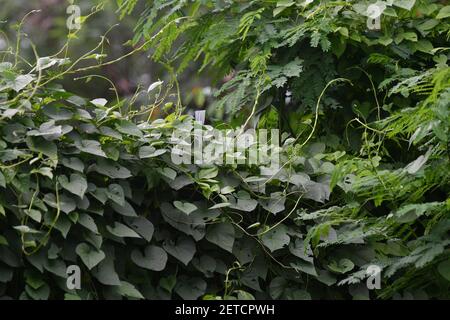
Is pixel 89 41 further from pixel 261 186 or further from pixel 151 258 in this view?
pixel 151 258

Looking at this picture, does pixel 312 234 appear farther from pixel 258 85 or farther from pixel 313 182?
pixel 258 85

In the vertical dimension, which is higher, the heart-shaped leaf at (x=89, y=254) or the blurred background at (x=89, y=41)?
the heart-shaped leaf at (x=89, y=254)

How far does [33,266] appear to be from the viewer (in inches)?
92.7

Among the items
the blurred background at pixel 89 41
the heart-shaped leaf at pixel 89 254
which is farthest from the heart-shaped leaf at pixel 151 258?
the blurred background at pixel 89 41

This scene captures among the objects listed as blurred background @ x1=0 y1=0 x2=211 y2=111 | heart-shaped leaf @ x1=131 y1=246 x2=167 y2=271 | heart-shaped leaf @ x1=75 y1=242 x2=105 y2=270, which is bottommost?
blurred background @ x1=0 y1=0 x2=211 y2=111

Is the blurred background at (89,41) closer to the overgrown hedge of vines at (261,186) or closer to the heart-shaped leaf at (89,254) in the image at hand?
the overgrown hedge of vines at (261,186)

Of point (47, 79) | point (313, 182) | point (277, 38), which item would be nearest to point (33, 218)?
point (47, 79)

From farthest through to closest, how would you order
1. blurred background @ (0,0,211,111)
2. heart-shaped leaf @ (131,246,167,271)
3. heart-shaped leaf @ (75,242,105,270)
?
blurred background @ (0,0,211,111) < heart-shaped leaf @ (131,246,167,271) < heart-shaped leaf @ (75,242,105,270)

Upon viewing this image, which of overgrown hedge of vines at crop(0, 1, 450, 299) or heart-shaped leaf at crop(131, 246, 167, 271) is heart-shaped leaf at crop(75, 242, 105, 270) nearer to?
overgrown hedge of vines at crop(0, 1, 450, 299)

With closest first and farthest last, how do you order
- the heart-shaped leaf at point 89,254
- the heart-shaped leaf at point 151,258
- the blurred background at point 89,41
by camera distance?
the heart-shaped leaf at point 89,254 → the heart-shaped leaf at point 151,258 → the blurred background at point 89,41

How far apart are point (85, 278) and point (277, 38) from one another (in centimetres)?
154

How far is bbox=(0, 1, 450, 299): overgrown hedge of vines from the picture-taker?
239 centimetres

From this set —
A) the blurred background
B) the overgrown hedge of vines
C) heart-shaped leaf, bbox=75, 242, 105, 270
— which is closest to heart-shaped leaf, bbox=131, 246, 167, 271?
the overgrown hedge of vines

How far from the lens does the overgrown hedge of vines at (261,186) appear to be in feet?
7.84
